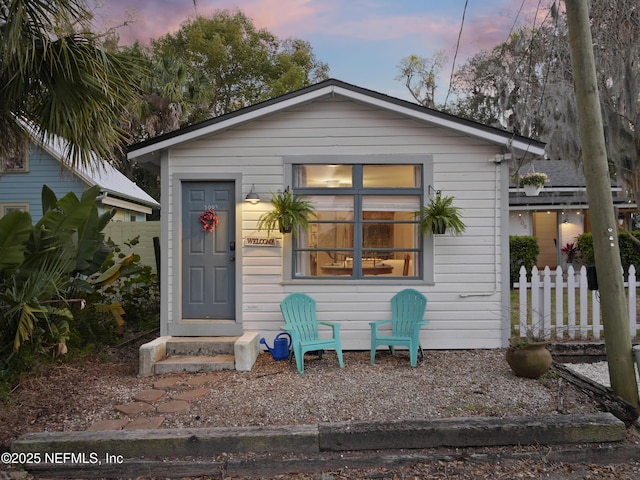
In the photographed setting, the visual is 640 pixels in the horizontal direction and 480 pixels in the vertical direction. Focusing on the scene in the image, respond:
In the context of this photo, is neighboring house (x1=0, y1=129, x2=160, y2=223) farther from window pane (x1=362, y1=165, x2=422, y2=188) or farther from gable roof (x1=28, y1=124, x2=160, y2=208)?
window pane (x1=362, y1=165, x2=422, y2=188)

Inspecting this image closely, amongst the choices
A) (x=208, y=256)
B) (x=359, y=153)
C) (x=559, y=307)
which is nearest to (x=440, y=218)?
(x=359, y=153)

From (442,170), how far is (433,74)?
1952 centimetres

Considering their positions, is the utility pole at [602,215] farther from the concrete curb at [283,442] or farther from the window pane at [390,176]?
the window pane at [390,176]

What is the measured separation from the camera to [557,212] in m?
15.3

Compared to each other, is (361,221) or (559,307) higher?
(361,221)

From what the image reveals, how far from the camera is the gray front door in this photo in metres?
6.45

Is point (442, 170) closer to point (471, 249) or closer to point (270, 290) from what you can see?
point (471, 249)

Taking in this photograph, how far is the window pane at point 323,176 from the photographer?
6527mm

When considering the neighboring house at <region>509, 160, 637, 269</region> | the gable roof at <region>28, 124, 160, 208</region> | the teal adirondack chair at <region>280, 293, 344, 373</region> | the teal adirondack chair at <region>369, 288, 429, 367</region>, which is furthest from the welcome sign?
the neighboring house at <region>509, 160, 637, 269</region>

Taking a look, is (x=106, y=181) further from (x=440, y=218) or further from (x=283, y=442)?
(x=283, y=442)

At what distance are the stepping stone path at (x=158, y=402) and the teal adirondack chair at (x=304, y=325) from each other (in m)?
1.09

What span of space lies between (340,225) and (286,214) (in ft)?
2.78

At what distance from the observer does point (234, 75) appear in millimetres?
23281

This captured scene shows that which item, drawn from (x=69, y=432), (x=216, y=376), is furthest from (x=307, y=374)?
(x=69, y=432)
